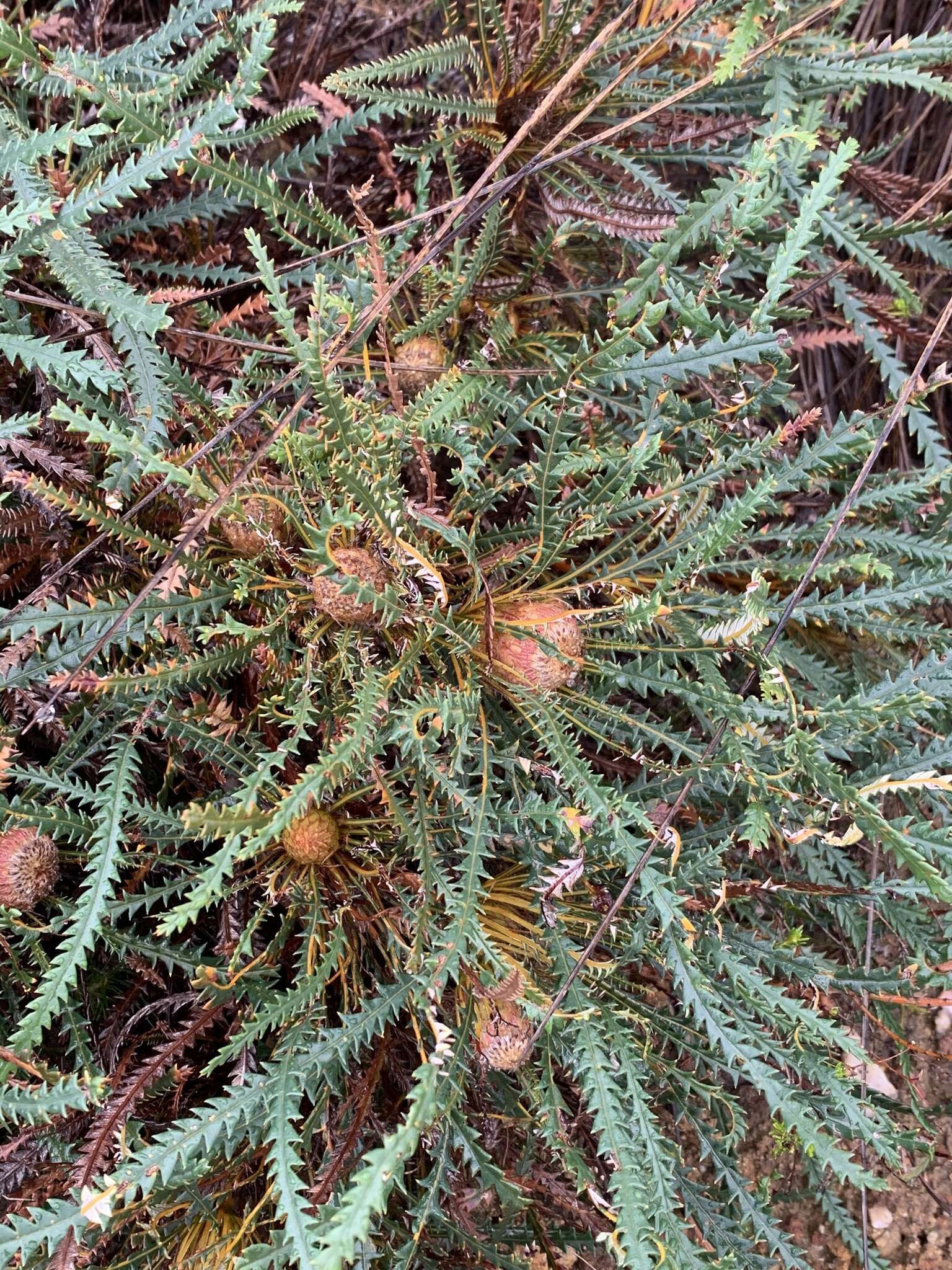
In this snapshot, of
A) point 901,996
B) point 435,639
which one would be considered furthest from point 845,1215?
point 435,639

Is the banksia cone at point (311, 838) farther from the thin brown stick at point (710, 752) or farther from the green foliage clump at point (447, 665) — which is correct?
the thin brown stick at point (710, 752)

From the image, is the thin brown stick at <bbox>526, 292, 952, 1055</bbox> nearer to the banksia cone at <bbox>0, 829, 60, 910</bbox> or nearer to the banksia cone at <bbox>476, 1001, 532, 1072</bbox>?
the banksia cone at <bbox>476, 1001, 532, 1072</bbox>

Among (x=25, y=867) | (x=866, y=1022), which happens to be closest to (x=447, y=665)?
(x=25, y=867)

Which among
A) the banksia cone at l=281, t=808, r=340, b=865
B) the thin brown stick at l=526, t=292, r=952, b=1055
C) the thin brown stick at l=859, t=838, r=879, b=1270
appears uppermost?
the thin brown stick at l=526, t=292, r=952, b=1055

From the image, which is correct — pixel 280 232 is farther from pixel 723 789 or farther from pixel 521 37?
pixel 723 789

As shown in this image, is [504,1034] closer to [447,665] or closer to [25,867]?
[447,665]

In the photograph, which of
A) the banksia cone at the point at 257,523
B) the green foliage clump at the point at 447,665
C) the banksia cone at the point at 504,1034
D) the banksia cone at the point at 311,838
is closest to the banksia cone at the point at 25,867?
the green foliage clump at the point at 447,665

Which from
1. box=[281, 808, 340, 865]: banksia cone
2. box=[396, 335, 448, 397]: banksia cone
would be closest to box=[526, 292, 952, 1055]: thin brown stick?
box=[281, 808, 340, 865]: banksia cone
